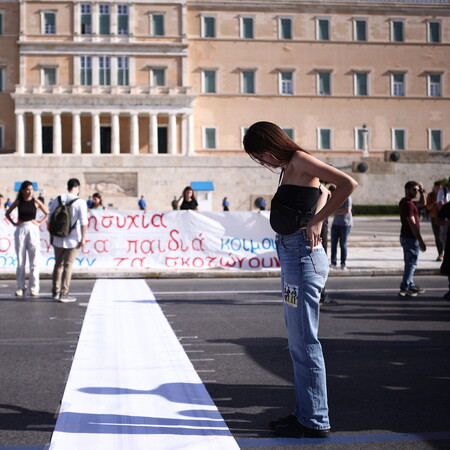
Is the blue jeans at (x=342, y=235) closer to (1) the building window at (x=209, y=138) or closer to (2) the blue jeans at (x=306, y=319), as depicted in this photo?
(2) the blue jeans at (x=306, y=319)

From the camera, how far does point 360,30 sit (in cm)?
6334

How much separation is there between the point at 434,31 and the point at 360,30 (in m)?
6.80

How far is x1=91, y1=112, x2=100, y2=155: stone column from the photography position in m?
59.7

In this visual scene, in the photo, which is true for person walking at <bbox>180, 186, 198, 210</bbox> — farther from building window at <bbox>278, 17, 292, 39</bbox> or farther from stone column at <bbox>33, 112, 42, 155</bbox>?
building window at <bbox>278, 17, 292, 39</bbox>

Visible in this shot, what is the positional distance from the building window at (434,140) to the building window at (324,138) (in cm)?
893

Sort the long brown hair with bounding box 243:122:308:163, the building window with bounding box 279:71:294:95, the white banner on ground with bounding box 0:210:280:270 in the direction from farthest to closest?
1. the building window with bounding box 279:71:294:95
2. the white banner on ground with bounding box 0:210:280:270
3. the long brown hair with bounding box 243:122:308:163

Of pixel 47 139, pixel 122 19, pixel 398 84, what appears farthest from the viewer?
pixel 398 84

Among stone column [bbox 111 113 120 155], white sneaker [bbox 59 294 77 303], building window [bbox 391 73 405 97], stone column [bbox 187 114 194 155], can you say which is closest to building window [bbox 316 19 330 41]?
building window [bbox 391 73 405 97]

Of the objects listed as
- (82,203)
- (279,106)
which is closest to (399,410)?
(82,203)

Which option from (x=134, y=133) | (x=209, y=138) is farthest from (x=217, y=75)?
(x=134, y=133)

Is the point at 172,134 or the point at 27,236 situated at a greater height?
the point at 172,134

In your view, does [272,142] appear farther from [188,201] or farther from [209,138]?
[209,138]

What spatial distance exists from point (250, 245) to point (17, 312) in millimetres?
7610

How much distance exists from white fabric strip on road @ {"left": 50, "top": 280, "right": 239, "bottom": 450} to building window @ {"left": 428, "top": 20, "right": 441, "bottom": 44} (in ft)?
201
